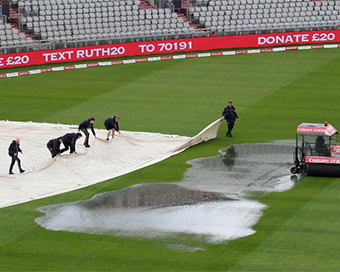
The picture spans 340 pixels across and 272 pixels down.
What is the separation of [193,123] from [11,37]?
19262 millimetres

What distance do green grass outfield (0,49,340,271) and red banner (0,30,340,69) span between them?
2319 mm

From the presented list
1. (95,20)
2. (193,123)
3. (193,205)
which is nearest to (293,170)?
(193,205)

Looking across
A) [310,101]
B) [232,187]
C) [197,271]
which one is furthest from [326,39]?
[197,271]

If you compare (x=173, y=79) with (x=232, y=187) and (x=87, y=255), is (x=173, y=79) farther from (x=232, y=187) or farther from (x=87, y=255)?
(x=87, y=255)

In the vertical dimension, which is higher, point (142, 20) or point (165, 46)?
point (142, 20)

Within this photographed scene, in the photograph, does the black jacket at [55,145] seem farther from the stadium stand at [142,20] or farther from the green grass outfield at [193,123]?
the stadium stand at [142,20]

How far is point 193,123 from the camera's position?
40031 mm

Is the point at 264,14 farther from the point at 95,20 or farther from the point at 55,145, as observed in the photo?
Answer: the point at 55,145

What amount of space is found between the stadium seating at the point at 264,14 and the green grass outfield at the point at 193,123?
4.92 metres

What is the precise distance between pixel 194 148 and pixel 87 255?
12662 mm

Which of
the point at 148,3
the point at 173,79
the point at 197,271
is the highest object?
the point at 148,3

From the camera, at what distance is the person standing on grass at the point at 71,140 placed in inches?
1340

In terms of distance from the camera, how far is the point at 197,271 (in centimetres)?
2323

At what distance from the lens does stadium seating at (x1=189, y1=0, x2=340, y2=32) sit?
61.1 meters
